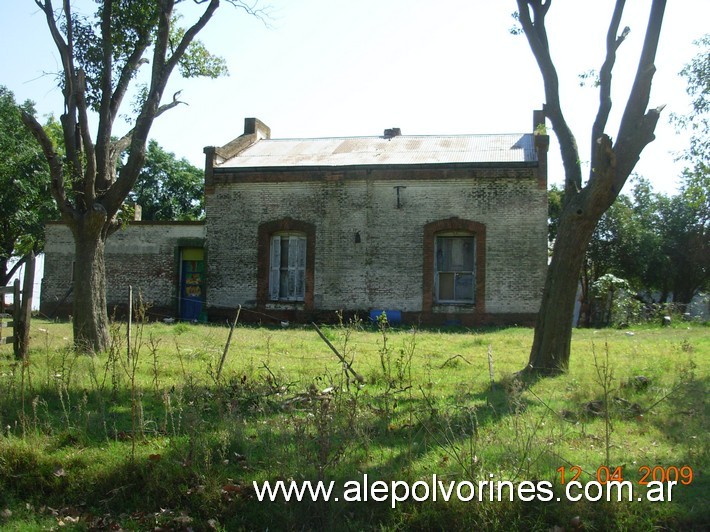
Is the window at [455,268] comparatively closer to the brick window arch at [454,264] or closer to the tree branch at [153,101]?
the brick window arch at [454,264]

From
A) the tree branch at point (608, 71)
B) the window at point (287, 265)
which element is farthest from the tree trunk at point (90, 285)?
the window at point (287, 265)

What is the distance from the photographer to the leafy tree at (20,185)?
2919cm

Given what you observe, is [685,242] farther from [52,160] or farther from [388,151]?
[52,160]

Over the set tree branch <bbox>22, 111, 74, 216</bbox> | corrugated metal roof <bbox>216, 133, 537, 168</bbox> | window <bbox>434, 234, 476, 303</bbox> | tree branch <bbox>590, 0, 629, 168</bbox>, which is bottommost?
window <bbox>434, 234, 476, 303</bbox>

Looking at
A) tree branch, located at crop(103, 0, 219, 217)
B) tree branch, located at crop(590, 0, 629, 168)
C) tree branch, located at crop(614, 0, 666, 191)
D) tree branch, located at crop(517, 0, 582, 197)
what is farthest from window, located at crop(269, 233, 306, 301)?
tree branch, located at crop(614, 0, 666, 191)

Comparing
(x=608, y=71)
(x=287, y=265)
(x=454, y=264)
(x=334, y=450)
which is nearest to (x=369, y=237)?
(x=454, y=264)

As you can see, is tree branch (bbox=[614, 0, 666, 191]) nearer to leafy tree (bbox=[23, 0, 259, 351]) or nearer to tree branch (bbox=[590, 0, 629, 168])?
tree branch (bbox=[590, 0, 629, 168])

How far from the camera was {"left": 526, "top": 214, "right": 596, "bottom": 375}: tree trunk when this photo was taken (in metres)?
9.47

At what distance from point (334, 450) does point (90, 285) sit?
705cm

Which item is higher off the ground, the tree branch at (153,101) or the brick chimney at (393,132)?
the brick chimney at (393,132)

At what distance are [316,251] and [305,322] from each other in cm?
230

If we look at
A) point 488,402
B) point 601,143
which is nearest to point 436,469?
point 488,402

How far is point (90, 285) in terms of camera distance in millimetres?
11336

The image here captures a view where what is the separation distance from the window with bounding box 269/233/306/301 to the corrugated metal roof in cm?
248
